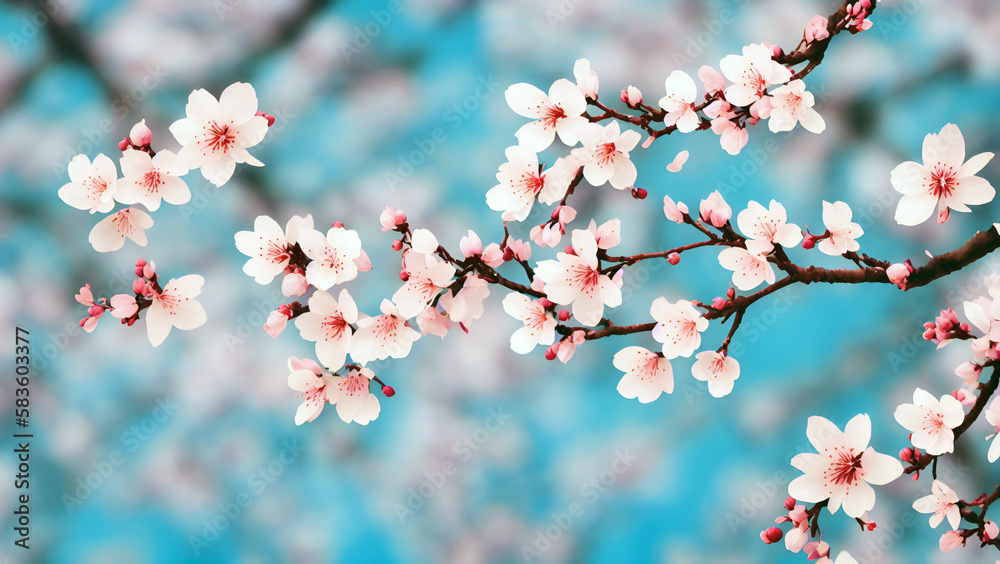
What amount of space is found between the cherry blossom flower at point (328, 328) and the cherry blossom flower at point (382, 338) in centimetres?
2

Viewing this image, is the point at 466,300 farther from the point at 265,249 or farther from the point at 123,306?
the point at 123,306

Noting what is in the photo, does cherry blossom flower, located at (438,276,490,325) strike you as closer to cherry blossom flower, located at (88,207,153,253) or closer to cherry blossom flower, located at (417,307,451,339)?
cherry blossom flower, located at (417,307,451,339)

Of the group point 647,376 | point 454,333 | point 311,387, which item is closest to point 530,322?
point 647,376

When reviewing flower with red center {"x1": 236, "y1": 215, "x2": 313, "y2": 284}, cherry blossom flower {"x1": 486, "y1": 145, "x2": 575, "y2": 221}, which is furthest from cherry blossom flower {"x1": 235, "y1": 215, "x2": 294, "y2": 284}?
cherry blossom flower {"x1": 486, "y1": 145, "x2": 575, "y2": 221}

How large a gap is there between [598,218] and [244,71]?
880 millimetres

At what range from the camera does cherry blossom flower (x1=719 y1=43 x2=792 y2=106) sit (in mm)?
977

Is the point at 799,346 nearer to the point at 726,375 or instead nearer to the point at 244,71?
the point at 726,375

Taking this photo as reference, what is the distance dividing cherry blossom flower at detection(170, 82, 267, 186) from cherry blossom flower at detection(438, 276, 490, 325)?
0.31 m

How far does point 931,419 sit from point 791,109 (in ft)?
1.43

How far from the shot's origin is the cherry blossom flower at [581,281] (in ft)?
2.92

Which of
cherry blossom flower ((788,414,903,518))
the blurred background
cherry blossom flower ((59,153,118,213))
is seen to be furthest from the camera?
the blurred background

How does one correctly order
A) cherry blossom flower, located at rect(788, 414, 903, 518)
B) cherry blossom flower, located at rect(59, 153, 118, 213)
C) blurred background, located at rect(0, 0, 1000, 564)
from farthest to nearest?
blurred background, located at rect(0, 0, 1000, 564) < cherry blossom flower, located at rect(59, 153, 118, 213) < cherry blossom flower, located at rect(788, 414, 903, 518)

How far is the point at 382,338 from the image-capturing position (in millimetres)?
925

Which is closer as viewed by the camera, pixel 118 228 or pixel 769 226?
pixel 769 226
